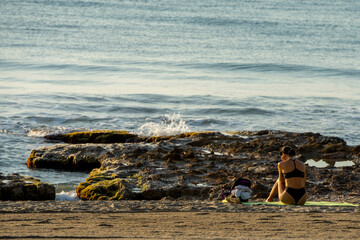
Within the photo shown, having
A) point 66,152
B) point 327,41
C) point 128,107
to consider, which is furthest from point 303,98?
point 327,41

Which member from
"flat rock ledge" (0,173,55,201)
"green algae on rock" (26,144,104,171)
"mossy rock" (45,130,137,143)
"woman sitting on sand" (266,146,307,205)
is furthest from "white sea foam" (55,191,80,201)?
"mossy rock" (45,130,137,143)

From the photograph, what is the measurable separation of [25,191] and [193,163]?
4.05 m

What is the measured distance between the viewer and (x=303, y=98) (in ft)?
90.5

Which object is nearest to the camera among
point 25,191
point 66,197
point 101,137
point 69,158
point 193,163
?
point 25,191

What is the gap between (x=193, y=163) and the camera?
43.2 ft

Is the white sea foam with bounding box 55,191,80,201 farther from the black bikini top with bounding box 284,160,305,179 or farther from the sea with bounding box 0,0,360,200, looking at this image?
the black bikini top with bounding box 284,160,305,179

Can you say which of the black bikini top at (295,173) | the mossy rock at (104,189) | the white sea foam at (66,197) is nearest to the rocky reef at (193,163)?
the mossy rock at (104,189)

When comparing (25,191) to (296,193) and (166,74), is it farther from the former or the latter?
(166,74)

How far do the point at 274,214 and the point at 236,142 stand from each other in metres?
6.04

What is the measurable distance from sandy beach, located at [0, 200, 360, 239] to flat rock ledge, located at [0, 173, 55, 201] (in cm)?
129

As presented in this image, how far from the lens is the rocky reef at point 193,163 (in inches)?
452

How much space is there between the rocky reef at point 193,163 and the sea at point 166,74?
2.28 feet

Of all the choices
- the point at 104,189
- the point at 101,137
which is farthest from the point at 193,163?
the point at 101,137

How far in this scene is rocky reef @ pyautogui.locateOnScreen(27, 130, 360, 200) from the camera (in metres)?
11.5
